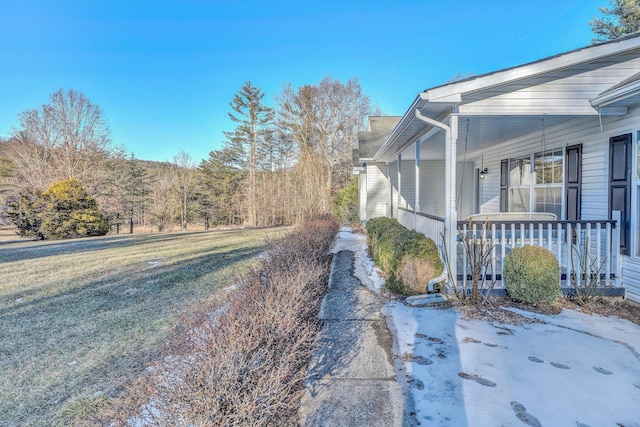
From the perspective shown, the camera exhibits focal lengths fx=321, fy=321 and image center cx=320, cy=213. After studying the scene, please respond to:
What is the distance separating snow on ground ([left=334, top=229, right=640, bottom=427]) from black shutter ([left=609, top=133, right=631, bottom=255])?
1398 mm

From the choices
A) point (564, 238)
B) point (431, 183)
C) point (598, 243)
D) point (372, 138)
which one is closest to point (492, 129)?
point (564, 238)

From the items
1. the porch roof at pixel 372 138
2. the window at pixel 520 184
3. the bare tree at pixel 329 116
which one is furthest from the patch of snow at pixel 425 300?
the bare tree at pixel 329 116

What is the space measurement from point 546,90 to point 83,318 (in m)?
7.73

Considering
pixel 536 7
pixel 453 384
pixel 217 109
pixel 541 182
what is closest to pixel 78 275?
pixel 453 384

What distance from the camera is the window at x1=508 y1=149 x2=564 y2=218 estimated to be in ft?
20.7

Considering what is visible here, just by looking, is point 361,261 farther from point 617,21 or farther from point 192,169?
point 192,169

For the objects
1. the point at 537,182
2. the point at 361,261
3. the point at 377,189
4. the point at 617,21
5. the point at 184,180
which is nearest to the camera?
the point at 537,182

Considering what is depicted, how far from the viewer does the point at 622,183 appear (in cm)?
462

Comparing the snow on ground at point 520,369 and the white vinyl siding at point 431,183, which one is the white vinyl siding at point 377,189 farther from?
the snow on ground at point 520,369

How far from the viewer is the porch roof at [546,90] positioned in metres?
4.46

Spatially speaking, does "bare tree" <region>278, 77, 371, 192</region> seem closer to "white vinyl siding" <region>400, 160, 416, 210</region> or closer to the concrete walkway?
"white vinyl siding" <region>400, 160, 416, 210</region>

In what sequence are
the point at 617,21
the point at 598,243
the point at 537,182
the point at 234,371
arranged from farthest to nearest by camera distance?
the point at 617,21 → the point at 537,182 → the point at 598,243 → the point at 234,371

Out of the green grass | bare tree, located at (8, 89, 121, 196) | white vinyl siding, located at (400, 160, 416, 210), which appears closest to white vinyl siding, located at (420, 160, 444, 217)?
white vinyl siding, located at (400, 160, 416, 210)

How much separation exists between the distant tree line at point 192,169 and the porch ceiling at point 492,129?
10.6m
